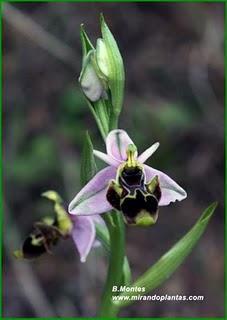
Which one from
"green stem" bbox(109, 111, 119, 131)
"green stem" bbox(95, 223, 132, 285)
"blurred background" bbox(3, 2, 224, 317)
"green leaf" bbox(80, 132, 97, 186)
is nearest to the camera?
"green leaf" bbox(80, 132, 97, 186)

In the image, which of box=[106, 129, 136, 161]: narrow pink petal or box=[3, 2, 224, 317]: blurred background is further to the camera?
box=[3, 2, 224, 317]: blurred background

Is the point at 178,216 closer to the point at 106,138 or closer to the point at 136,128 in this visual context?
the point at 136,128

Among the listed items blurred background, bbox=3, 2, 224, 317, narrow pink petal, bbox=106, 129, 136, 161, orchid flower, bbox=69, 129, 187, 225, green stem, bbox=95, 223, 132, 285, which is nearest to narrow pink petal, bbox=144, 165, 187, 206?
orchid flower, bbox=69, 129, 187, 225

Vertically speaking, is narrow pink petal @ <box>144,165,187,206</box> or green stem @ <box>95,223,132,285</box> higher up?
narrow pink petal @ <box>144,165,187,206</box>

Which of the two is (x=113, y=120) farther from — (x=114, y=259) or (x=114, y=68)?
(x=114, y=259)

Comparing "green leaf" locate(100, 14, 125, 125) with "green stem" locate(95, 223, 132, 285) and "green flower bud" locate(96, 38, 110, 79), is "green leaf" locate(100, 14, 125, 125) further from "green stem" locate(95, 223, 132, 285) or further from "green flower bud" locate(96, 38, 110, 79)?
"green stem" locate(95, 223, 132, 285)

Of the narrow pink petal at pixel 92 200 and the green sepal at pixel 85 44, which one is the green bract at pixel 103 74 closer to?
the green sepal at pixel 85 44

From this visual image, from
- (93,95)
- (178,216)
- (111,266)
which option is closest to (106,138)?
(93,95)
